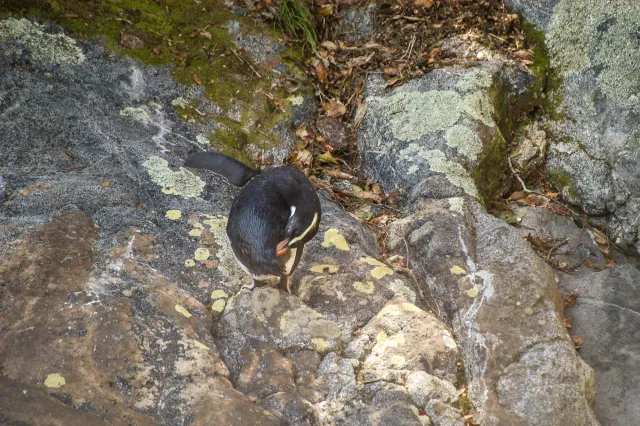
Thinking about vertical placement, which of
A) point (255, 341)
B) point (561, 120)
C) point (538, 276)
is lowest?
point (255, 341)

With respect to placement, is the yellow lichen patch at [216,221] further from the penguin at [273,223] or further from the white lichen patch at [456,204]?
the white lichen patch at [456,204]

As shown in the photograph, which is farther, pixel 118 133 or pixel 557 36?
pixel 557 36

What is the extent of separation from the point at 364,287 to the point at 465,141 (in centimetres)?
173

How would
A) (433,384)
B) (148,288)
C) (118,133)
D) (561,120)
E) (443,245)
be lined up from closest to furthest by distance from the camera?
1. (433,384)
2. (148,288)
3. (443,245)
4. (118,133)
5. (561,120)

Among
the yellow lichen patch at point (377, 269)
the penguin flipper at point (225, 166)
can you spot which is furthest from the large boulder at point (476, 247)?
the penguin flipper at point (225, 166)

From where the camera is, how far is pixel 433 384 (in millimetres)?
3104

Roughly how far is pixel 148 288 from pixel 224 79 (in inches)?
92.3

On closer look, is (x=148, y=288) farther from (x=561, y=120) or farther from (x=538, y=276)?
(x=561, y=120)

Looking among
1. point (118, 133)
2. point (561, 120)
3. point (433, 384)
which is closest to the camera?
point (433, 384)

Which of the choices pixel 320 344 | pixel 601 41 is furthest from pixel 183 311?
pixel 601 41

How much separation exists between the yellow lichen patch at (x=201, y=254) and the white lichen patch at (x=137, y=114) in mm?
1375

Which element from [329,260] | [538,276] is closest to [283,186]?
[329,260]

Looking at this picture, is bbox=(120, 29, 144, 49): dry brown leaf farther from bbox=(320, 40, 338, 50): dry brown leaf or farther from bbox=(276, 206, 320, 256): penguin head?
bbox=(276, 206, 320, 256): penguin head

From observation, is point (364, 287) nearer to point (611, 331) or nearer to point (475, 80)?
point (611, 331)
